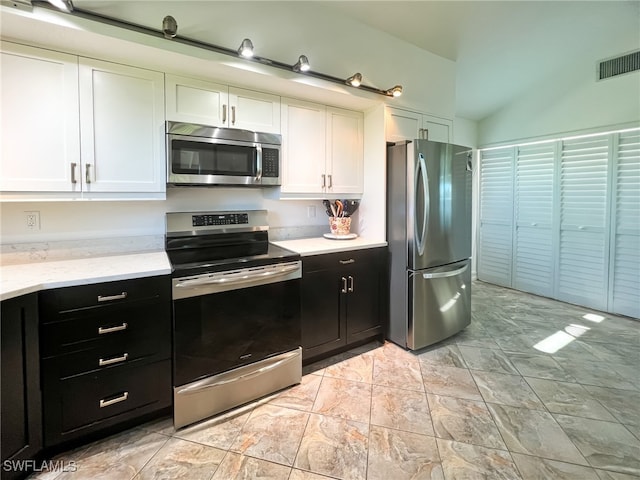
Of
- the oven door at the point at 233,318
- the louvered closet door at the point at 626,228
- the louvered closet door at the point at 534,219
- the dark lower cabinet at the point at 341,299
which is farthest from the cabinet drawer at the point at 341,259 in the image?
the louvered closet door at the point at 626,228

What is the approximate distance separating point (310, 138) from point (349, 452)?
2219 mm

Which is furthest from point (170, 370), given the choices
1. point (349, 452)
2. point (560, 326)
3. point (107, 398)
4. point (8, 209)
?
point (560, 326)

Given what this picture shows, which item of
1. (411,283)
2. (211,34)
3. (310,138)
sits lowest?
(411,283)

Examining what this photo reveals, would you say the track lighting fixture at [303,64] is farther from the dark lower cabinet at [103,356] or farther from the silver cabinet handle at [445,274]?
the silver cabinet handle at [445,274]

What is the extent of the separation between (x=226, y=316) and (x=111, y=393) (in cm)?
69

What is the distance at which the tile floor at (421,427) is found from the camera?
1.50 metres

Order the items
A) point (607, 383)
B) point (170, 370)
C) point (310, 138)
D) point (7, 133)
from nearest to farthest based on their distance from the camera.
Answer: point (7, 133)
point (170, 370)
point (607, 383)
point (310, 138)

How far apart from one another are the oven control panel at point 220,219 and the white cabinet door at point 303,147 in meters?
0.40

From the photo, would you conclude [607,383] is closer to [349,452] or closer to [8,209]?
[349,452]

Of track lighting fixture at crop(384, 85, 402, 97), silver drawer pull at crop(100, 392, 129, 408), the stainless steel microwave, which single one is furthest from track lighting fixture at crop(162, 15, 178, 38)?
silver drawer pull at crop(100, 392, 129, 408)

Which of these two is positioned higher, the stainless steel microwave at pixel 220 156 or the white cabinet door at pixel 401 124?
the white cabinet door at pixel 401 124

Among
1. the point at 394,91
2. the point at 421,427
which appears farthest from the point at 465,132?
the point at 421,427

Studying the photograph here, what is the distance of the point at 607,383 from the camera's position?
7.23 ft

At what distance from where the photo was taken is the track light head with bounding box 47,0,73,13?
4.60 feet
